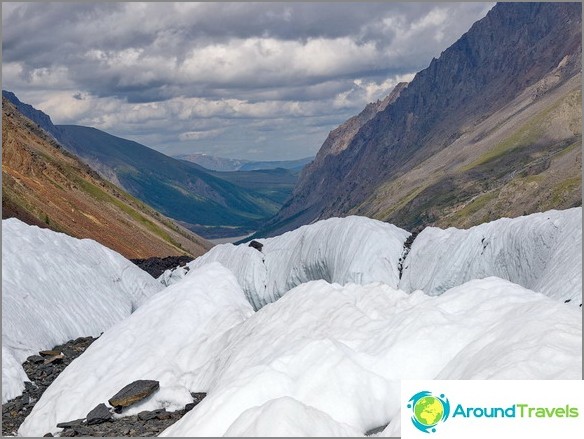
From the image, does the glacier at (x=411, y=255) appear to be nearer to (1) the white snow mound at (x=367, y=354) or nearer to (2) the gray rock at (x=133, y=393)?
(1) the white snow mound at (x=367, y=354)

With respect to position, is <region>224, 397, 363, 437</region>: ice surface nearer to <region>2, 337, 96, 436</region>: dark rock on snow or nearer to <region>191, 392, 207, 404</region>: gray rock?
<region>191, 392, 207, 404</region>: gray rock

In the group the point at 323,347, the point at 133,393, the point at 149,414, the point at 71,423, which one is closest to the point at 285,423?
the point at 323,347

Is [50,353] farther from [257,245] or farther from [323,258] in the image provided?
[257,245]

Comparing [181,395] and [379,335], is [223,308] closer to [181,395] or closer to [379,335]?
[181,395]

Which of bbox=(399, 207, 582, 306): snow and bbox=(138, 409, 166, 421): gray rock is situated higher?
bbox=(399, 207, 582, 306): snow

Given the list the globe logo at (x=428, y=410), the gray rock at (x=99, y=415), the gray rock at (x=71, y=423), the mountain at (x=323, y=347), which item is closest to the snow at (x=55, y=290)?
the mountain at (x=323, y=347)

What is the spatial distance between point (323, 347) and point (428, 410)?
8.18 metres

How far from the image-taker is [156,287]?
7881 centimetres

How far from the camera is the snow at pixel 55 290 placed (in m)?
56.9

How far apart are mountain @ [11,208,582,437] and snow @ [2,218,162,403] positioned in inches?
31.8

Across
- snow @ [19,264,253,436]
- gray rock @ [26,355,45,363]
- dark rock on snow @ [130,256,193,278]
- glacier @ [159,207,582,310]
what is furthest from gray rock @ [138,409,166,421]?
dark rock on snow @ [130,256,193,278]

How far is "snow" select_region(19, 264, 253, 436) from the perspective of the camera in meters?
37.1

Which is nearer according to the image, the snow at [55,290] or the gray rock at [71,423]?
the gray rock at [71,423]

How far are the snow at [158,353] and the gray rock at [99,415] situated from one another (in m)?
0.92
